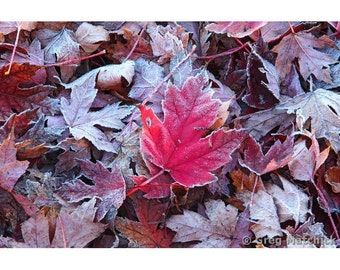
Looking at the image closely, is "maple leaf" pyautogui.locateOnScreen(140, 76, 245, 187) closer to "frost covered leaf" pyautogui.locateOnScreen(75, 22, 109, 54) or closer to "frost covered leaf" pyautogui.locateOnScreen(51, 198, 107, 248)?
"frost covered leaf" pyautogui.locateOnScreen(51, 198, 107, 248)

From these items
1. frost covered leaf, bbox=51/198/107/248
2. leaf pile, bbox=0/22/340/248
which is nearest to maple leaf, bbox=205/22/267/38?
leaf pile, bbox=0/22/340/248

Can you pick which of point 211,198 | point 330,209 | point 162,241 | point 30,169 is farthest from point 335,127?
point 30,169

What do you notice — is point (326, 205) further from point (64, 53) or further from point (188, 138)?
point (64, 53)

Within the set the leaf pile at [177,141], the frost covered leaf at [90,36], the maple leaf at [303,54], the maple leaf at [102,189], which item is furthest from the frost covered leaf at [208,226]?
the frost covered leaf at [90,36]

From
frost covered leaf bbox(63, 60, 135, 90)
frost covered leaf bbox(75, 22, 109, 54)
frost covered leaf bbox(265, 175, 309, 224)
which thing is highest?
frost covered leaf bbox(75, 22, 109, 54)

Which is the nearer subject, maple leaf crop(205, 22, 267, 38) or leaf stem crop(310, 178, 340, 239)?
leaf stem crop(310, 178, 340, 239)

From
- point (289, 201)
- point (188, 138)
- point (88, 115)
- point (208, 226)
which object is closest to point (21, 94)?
point (88, 115)

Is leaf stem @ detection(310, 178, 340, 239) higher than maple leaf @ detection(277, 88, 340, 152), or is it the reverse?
maple leaf @ detection(277, 88, 340, 152)

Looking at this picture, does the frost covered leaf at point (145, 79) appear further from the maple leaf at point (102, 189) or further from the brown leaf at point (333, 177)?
the brown leaf at point (333, 177)
